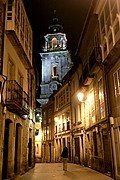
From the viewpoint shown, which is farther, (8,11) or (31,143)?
(31,143)

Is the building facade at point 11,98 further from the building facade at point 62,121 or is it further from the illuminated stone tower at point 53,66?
the illuminated stone tower at point 53,66

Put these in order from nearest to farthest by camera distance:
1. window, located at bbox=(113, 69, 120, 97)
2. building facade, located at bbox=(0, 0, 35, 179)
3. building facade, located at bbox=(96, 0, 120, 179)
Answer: building facade, located at bbox=(0, 0, 35, 179)
building facade, located at bbox=(96, 0, 120, 179)
window, located at bbox=(113, 69, 120, 97)

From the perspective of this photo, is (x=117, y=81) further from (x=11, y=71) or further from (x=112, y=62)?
(x=11, y=71)

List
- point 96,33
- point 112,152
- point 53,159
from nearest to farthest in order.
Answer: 1. point 112,152
2. point 96,33
3. point 53,159

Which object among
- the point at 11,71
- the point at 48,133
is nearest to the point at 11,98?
the point at 11,71

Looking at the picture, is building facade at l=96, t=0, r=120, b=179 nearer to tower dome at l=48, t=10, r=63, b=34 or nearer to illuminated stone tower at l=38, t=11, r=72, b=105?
illuminated stone tower at l=38, t=11, r=72, b=105

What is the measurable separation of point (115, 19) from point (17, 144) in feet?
28.9

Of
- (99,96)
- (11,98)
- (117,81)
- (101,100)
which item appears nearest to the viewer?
(11,98)

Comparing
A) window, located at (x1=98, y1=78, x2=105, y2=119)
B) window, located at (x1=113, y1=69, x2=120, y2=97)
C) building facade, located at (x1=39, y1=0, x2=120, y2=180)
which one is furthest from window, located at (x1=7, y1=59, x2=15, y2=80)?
window, located at (x1=113, y1=69, x2=120, y2=97)

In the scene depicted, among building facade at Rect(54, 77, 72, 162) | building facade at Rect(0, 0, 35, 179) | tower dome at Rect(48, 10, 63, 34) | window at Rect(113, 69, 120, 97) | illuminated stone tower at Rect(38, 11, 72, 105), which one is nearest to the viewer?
building facade at Rect(0, 0, 35, 179)

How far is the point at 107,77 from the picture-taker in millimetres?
14062

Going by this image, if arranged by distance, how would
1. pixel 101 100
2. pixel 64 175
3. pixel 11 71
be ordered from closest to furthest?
pixel 11 71
pixel 64 175
pixel 101 100

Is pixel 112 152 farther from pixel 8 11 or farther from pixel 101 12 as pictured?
pixel 8 11

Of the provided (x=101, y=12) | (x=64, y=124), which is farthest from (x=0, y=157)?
(x=64, y=124)
